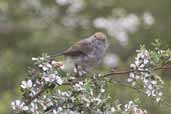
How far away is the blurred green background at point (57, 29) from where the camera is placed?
8484 mm

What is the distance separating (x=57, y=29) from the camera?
31.4 ft

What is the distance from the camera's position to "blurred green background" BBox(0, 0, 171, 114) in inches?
334

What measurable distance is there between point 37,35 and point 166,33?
8.11 feet

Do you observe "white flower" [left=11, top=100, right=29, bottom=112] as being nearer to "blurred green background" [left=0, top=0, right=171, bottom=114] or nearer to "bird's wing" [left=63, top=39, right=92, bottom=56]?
"bird's wing" [left=63, top=39, right=92, bottom=56]

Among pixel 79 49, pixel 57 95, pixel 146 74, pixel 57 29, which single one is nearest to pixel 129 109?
pixel 146 74

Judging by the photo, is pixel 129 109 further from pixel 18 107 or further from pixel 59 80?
pixel 18 107

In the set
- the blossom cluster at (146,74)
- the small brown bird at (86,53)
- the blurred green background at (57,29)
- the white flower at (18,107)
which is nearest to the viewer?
the white flower at (18,107)

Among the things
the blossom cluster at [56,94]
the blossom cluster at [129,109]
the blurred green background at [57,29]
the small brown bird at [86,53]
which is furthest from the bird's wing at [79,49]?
the blurred green background at [57,29]

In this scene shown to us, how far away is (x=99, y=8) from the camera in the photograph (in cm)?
934

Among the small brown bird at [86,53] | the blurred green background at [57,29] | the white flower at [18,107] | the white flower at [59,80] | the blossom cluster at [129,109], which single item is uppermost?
the blurred green background at [57,29]

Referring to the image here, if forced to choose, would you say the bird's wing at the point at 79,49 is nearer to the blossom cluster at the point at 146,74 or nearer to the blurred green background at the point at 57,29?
the blossom cluster at the point at 146,74

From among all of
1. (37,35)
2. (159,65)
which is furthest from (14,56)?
(159,65)

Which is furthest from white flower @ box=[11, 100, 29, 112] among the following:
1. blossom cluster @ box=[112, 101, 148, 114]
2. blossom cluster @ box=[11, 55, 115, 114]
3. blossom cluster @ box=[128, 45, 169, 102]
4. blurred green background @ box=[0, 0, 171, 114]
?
blurred green background @ box=[0, 0, 171, 114]

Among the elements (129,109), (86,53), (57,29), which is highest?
(57,29)
